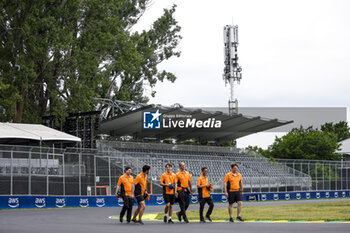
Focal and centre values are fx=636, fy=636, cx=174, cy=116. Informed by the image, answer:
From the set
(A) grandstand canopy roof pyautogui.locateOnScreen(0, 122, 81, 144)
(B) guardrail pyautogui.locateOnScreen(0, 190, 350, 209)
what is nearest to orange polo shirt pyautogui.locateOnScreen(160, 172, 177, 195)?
(B) guardrail pyautogui.locateOnScreen(0, 190, 350, 209)

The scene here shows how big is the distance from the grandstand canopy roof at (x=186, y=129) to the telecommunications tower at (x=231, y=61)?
18.1 meters

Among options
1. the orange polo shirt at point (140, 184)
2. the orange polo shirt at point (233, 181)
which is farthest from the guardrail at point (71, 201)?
the orange polo shirt at point (233, 181)

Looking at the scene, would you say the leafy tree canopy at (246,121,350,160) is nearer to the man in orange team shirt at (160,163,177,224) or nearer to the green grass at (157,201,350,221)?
the green grass at (157,201,350,221)

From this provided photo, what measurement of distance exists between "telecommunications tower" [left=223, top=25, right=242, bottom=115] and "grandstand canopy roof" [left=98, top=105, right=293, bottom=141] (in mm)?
18123

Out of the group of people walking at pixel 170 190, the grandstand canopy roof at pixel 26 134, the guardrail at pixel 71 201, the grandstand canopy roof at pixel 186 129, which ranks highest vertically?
the grandstand canopy roof at pixel 186 129

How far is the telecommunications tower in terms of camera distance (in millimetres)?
80438

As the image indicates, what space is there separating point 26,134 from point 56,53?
23.5 feet

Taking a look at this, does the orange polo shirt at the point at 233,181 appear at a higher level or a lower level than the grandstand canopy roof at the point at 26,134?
lower

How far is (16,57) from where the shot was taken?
41375mm

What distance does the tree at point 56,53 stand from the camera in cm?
3972

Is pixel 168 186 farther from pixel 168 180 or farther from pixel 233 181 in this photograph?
pixel 233 181

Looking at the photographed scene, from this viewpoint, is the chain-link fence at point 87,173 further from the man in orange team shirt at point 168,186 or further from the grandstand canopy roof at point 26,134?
the man in orange team shirt at point 168,186

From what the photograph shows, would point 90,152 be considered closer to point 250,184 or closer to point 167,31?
point 250,184

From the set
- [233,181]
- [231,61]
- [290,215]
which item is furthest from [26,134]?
[231,61]
